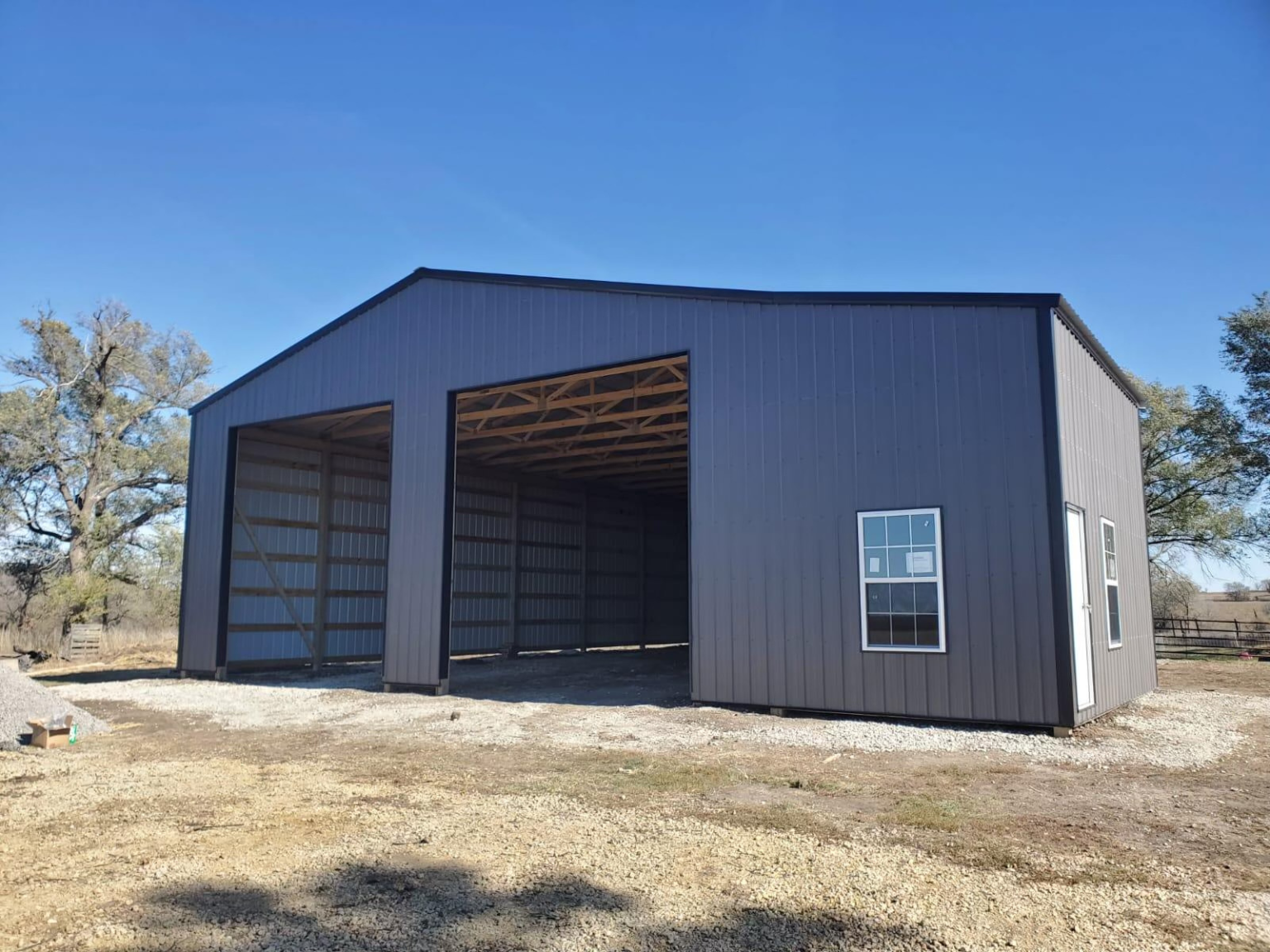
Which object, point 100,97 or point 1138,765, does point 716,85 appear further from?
point 1138,765

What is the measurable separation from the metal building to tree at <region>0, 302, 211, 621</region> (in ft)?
38.1

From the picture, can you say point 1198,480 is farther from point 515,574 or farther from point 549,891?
point 549,891

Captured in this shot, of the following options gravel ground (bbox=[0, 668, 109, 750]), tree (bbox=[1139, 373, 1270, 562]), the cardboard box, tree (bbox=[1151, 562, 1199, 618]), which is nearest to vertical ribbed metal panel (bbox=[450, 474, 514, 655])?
Answer: gravel ground (bbox=[0, 668, 109, 750])

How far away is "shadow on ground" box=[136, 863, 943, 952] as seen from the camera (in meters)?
3.54

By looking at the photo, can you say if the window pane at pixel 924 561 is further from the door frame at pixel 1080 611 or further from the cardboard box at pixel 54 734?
the cardboard box at pixel 54 734

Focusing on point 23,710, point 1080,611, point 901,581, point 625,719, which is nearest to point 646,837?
point 625,719

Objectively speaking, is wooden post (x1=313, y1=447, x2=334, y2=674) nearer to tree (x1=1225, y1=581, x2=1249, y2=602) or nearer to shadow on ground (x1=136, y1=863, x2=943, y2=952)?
shadow on ground (x1=136, y1=863, x2=943, y2=952)

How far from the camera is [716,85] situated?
486 inches

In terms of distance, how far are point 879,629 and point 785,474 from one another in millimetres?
2073

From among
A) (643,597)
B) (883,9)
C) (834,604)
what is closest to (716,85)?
(883,9)

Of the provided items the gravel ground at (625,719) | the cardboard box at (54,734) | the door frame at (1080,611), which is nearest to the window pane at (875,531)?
the door frame at (1080,611)

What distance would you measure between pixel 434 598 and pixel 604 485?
1181 centimetres

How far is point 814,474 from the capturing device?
10.1 meters

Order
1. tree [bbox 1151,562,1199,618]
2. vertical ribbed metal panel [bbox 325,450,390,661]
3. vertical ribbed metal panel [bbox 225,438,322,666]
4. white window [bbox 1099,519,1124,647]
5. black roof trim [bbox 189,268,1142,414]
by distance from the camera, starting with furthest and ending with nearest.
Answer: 1. tree [bbox 1151,562,1199,618]
2. vertical ribbed metal panel [bbox 325,450,390,661]
3. vertical ribbed metal panel [bbox 225,438,322,666]
4. white window [bbox 1099,519,1124,647]
5. black roof trim [bbox 189,268,1142,414]
